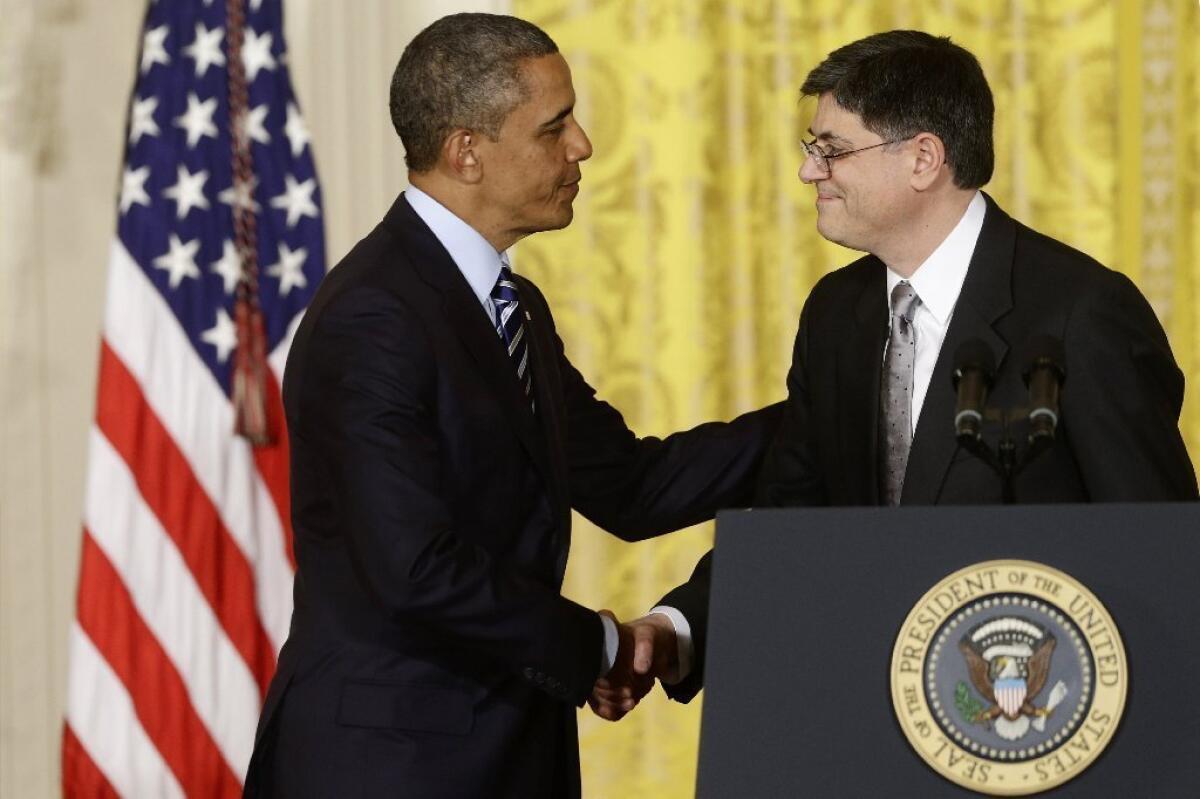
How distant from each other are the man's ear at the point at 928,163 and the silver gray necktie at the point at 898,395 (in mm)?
170

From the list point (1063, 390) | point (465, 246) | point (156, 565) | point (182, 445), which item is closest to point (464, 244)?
point (465, 246)

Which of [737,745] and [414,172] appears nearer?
[737,745]

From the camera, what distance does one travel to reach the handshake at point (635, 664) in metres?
2.73

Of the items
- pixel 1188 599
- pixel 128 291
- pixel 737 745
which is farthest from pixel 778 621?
pixel 128 291

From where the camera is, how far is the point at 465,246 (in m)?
2.79

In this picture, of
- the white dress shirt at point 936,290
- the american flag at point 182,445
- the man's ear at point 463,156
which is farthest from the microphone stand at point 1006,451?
the american flag at point 182,445

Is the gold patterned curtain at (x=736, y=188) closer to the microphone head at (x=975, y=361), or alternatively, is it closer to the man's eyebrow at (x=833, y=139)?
the man's eyebrow at (x=833, y=139)

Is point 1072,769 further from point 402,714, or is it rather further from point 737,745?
point 402,714

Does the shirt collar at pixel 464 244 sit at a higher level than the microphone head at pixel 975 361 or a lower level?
higher

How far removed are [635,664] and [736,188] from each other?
2.08 m

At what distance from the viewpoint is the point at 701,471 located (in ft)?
11.0

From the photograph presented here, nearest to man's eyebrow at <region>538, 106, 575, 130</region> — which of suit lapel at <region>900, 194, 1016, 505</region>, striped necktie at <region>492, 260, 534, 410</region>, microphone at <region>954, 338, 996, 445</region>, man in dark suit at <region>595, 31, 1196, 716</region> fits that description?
striped necktie at <region>492, 260, 534, 410</region>

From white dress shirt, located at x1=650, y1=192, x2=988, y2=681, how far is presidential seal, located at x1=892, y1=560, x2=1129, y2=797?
37.2 inches

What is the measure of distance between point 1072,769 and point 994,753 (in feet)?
0.26
